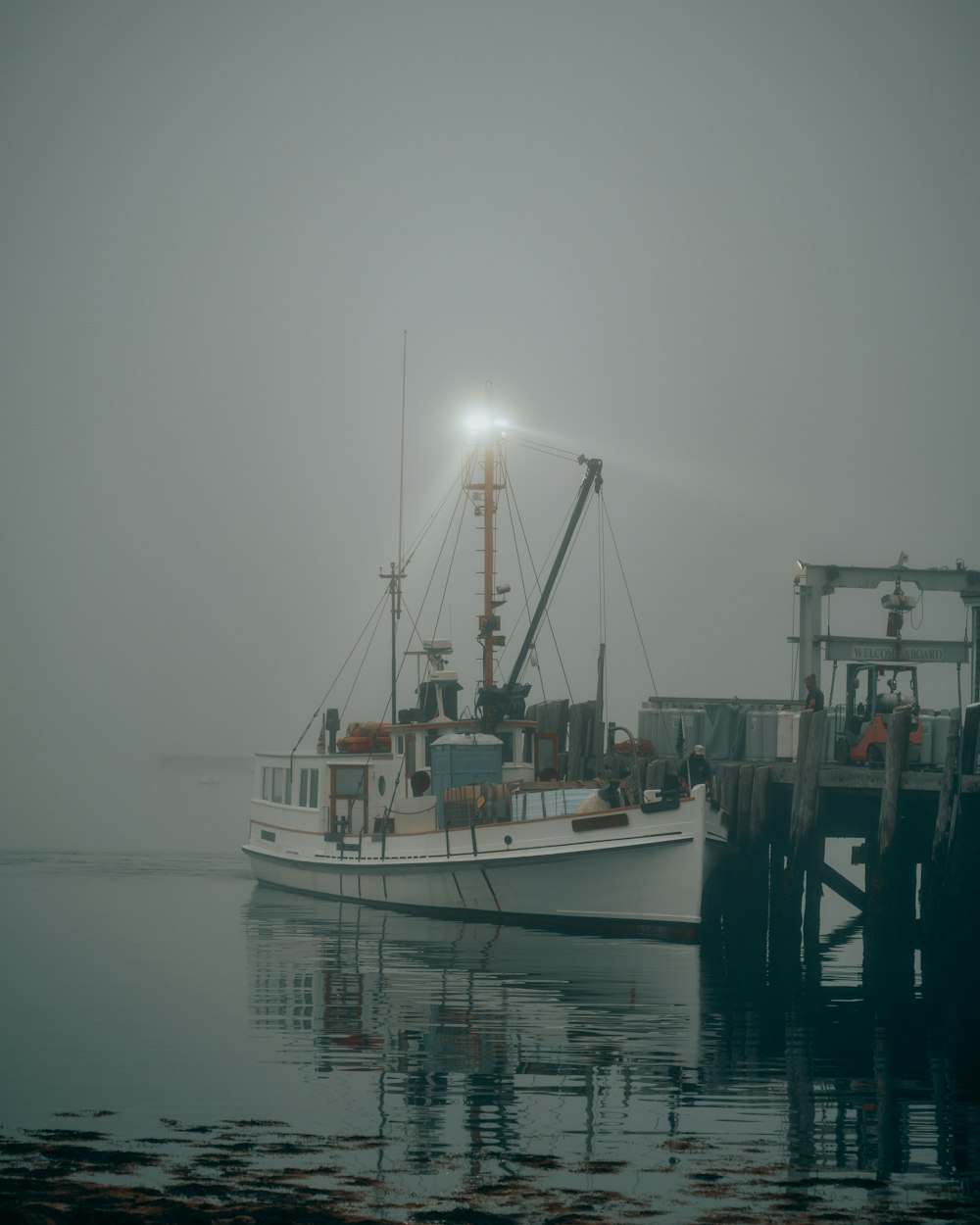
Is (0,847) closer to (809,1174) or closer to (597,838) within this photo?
(597,838)

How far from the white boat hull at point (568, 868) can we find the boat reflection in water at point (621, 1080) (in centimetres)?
117

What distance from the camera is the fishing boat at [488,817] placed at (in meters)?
29.1

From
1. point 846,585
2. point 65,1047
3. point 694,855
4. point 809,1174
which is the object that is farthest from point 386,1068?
point 846,585

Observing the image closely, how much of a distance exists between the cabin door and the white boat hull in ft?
6.68

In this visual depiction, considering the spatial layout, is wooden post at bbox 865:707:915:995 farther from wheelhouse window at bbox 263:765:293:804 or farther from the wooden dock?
wheelhouse window at bbox 263:765:293:804

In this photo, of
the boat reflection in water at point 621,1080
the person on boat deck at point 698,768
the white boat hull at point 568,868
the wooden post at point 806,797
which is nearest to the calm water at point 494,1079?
the boat reflection in water at point 621,1080

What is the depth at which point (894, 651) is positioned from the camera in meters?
34.4

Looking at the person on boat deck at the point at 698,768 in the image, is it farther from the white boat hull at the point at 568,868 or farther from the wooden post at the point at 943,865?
the wooden post at the point at 943,865

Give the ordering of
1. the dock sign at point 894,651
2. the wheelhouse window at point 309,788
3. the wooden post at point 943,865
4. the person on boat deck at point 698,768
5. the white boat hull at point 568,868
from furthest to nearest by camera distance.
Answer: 1. the wheelhouse window at point 309,788
2. the dock sign at point 894,651
3. the person on boat deck at point 698,768
4. the white boat hull at point 568,868
5. the wooden post at point 943,865

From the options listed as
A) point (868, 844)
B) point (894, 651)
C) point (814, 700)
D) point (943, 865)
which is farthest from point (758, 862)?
point (894, 651)

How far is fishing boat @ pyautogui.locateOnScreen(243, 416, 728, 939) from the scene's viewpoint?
95.6 ft

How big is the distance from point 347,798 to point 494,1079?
21175 mm

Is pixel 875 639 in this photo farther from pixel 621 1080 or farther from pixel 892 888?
pixel 621 1080

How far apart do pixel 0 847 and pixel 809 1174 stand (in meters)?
55.8
